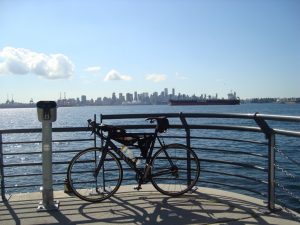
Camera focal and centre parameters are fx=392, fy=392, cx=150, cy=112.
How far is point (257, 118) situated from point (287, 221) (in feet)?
4.15

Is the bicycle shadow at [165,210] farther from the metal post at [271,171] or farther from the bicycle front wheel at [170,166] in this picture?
the metal post at [271,171]

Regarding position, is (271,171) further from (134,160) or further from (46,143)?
(46,143)

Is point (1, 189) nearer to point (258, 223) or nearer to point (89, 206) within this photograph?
point (89, 206)

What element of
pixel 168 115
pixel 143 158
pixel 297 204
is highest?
pixel 168 115

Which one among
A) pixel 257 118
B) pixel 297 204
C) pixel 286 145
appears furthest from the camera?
pixel 286 145

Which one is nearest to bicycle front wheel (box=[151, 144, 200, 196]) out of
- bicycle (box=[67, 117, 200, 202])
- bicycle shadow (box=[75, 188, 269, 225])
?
bicycle (box=[67, 117, 200, 202])

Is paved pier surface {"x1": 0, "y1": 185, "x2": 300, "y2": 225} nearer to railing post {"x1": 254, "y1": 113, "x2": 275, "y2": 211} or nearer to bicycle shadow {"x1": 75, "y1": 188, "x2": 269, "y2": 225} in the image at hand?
bicycle shadow {"x1": 75, "y1": 188, "x2": 269, "y2": 225}

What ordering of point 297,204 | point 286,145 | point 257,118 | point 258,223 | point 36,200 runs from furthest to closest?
point 286,145 → point 297,204 → point 36,200 → point 257,118 → point 258,223

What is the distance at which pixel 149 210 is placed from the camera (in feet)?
16.5

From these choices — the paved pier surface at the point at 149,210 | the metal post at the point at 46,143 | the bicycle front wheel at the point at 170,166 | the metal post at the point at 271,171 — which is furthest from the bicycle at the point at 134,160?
the metal post at the point at 271,171

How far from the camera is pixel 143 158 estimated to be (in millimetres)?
5676

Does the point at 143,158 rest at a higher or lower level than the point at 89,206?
higher

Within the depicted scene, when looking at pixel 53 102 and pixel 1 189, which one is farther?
pixel 1 189

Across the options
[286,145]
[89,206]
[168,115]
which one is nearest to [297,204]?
[168,115]
